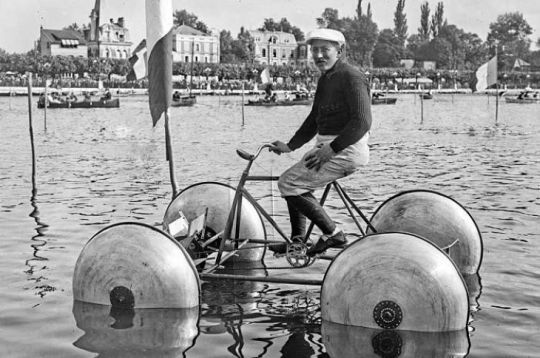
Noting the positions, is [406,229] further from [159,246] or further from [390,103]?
[390,103]

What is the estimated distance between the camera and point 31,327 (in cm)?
822

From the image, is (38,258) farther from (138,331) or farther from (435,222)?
(435,222)

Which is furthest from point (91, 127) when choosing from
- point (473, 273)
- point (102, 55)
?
point (102, 55)

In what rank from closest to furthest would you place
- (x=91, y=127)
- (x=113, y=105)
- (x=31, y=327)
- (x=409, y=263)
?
1. (x=409, y=263)
2. (x=31, y=327)
3. (x=91, y=127)
4. (x=113, y=105)

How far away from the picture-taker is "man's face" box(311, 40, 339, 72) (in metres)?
7.78

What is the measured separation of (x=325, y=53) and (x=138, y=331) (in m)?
3.14

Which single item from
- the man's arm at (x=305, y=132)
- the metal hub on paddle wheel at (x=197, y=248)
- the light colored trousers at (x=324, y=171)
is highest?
the man's arm at (x=305, y=132)

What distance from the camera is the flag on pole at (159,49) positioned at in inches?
426

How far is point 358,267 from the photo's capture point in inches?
275

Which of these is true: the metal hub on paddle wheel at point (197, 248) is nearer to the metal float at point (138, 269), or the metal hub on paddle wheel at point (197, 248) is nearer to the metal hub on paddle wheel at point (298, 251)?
the metal float at point (138, 269)

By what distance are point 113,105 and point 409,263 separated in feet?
271

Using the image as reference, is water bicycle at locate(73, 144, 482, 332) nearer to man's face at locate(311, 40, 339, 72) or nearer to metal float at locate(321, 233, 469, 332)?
metal float at locate(321, 233, 469, 332)

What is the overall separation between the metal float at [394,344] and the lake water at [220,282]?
0.06 ft

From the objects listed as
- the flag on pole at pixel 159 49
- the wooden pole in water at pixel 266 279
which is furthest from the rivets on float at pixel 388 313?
the flag on pole at pixel 159 49
